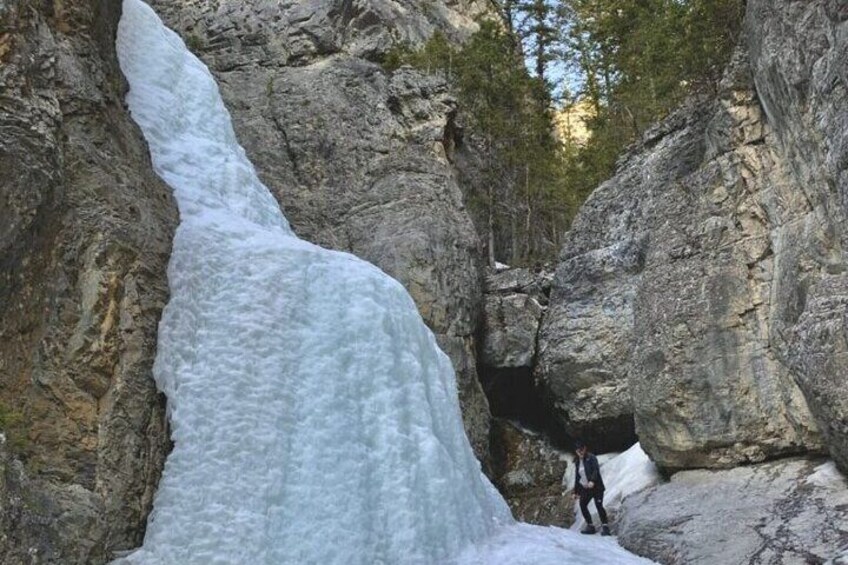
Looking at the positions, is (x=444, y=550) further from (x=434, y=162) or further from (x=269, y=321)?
(x=434, y=162)

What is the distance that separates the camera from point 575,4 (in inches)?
1238

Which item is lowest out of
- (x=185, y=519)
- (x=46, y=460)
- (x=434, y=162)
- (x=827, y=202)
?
(x=185, y=519)

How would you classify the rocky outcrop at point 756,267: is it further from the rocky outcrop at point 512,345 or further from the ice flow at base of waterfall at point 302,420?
A: the rocky outcrop at point 512,345

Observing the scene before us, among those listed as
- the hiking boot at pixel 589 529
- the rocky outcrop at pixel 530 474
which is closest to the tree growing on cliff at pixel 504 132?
the rocky outcrop at pixel 530 474

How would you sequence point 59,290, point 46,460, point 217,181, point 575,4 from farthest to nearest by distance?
1. point 575,4
2. point 217,181
3. point 59,290
4. point 46,460

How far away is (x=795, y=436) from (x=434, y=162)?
1112 cm

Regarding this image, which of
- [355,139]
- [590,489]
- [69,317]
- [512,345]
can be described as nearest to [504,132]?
[355,139]

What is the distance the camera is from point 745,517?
36.3 feet

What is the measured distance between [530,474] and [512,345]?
2.95m

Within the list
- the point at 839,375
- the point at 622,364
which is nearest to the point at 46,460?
the point at 839,375

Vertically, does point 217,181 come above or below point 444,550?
above

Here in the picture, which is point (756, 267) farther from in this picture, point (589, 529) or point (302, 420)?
point (302, 420)

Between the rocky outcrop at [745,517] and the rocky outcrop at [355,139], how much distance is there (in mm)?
5234

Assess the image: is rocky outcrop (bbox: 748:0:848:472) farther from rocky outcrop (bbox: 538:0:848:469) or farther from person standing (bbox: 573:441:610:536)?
person standing (bbox: 573:441:610:536)
